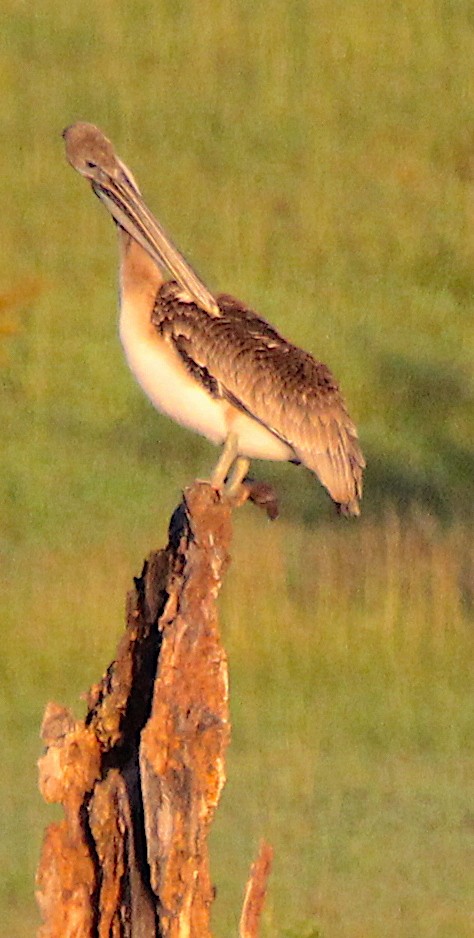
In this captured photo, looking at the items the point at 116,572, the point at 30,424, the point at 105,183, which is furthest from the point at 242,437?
the point at 30,424

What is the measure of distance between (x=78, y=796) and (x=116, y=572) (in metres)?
7.09

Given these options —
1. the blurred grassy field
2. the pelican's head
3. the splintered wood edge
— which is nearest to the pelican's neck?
the pelican's head

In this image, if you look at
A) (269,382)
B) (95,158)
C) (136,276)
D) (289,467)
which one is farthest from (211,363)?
(289,467)

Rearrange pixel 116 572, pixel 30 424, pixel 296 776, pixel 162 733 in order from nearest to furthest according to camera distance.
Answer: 1. pixel 162 733
2. pixel 296 776
3. pixel 116 572
4. pixel 30 424

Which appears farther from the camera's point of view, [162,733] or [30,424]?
[30,424]

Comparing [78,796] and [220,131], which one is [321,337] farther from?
[78,796]

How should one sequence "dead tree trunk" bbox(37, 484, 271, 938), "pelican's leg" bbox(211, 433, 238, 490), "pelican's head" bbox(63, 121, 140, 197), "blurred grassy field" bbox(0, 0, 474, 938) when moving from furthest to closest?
"blurred grassy field" bbox(0, 0, 474, 938)
"pelican's head" bbox(63, 121, 140, 197)
"pelican's leg" bbox(211, 433, 238, 490)
"dead tree trunk" bbox(37, 484, 271, 938)

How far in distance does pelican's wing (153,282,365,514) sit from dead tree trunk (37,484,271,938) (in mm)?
1629

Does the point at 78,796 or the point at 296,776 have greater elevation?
the point at 296,776

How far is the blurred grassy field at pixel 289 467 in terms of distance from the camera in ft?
33.2

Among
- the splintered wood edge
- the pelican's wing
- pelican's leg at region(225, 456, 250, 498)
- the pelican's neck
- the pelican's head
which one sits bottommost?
the splintered wood edge

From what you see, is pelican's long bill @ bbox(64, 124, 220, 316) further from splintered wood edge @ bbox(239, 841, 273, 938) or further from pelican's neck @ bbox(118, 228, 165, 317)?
splintered wood edge @ bbox(239, 841, 273, 938)

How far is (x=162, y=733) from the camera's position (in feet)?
17.1

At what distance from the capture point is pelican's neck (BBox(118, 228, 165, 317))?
7164mm
